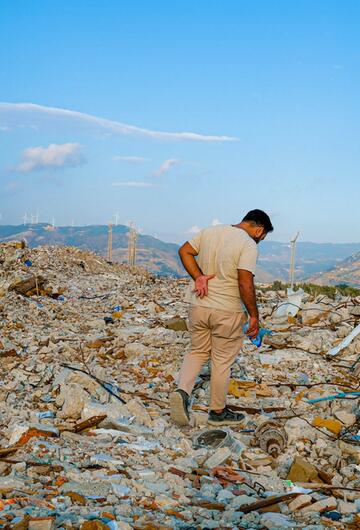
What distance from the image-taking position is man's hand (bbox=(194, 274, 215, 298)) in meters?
4.38

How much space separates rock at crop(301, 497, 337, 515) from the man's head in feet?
6.50

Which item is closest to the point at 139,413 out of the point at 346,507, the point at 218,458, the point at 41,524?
the point at 218,458

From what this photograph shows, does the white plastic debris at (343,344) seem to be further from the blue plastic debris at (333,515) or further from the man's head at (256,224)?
the blue plastic debris at (333,515)

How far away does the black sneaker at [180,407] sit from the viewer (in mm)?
4434

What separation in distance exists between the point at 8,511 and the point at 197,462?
1509 mm

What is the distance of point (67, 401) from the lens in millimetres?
4570

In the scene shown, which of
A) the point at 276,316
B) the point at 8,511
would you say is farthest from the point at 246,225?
the point at 276,316

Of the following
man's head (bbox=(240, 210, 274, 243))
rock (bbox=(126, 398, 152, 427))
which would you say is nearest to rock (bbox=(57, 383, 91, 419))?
rock (bbox=(126, 398, 152, 427))

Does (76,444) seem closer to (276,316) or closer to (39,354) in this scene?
(39,354)

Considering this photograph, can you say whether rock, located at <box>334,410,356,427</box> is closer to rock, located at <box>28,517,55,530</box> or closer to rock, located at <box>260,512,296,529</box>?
rock, located at <box>260,512,296,529</box>

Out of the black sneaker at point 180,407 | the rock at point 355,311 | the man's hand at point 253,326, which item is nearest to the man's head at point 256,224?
the man's hand at point 253,326

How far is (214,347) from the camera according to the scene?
4.57 meters

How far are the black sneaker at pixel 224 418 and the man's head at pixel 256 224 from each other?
141 centimetres

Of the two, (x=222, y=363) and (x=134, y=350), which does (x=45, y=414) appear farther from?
(x=134, y=350)
